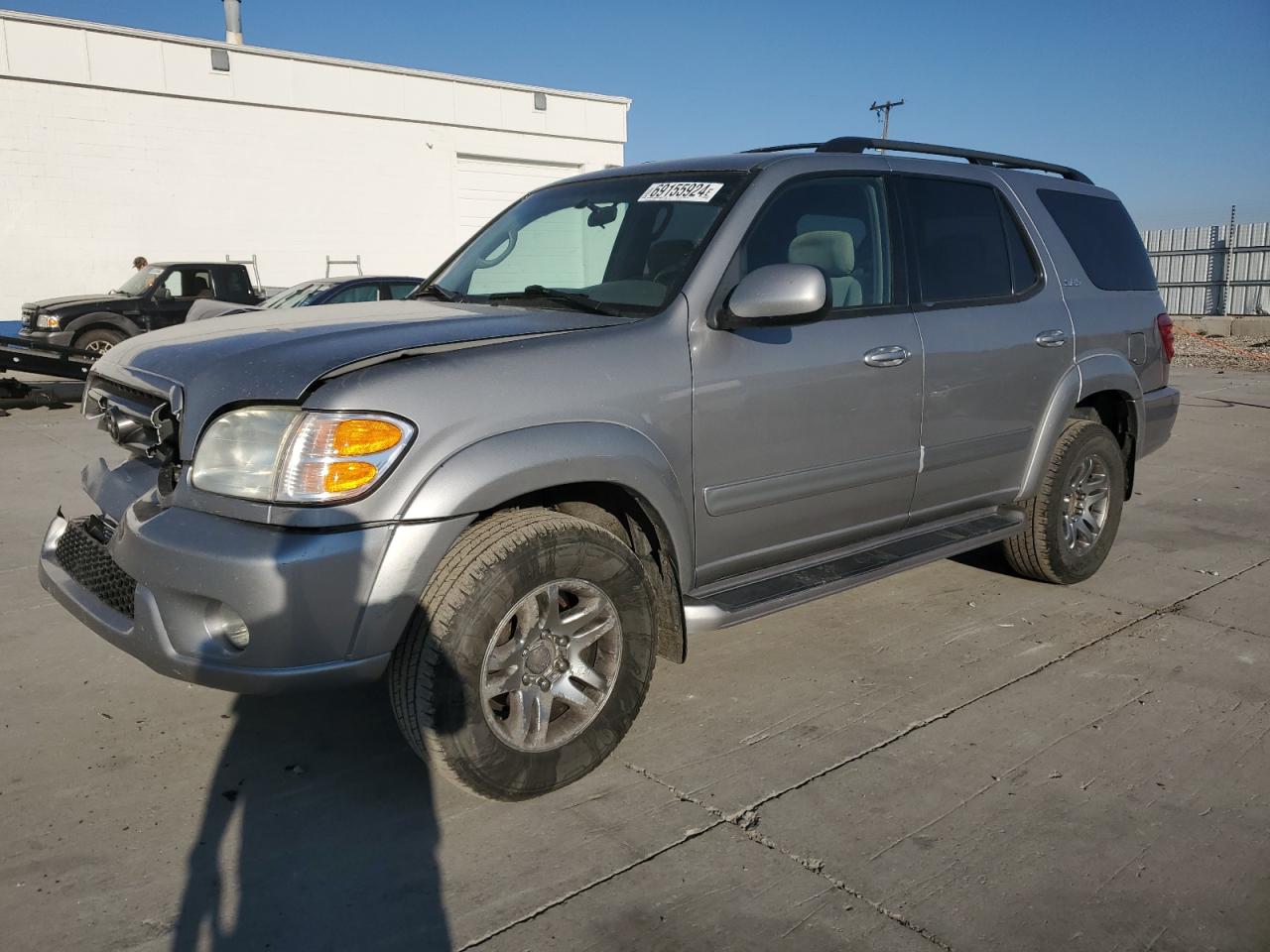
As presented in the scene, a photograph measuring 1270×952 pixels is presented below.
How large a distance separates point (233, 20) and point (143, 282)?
447 inches

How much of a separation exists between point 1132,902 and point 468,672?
1.76 metres

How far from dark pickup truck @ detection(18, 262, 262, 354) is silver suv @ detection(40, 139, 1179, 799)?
10586 mm

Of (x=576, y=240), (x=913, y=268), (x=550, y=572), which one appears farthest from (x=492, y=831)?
(x=913, y=268)

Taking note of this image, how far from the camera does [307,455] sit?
8.22ft

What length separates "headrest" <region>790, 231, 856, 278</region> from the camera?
3.64m

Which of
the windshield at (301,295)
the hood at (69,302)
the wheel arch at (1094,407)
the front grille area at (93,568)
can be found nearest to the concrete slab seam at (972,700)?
the wheel arch at (1094,407)

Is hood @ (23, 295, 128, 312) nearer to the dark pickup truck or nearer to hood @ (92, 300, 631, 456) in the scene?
the dark pickup truck

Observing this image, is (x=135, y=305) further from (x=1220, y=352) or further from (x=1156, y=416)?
(x=1220, y=352)

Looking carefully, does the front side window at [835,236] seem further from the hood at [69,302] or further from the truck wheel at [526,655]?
the hood at [69,302]

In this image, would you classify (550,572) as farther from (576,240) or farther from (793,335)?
(576,240)

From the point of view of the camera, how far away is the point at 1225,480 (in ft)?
24.7

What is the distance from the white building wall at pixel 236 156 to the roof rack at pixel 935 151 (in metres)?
16.8

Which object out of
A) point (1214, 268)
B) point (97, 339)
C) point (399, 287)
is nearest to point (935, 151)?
point (399, 287)

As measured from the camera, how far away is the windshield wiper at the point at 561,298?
3.34 m
